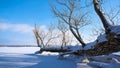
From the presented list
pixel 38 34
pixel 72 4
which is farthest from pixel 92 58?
pixel 38 34

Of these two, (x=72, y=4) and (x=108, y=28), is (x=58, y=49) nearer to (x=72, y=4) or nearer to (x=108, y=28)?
(x=72, y=4)

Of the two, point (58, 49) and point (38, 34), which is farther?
point (38, 34)

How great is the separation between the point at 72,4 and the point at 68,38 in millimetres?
20158

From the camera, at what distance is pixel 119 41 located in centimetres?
458

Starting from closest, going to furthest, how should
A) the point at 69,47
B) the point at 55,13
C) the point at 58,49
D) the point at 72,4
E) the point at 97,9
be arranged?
the point at 97,9 → the point at 69,47 → the point at 58,49 → the point at 72,4 → the point at 55,13

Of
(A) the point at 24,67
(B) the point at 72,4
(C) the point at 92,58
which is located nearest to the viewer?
(A) the point at 24,67

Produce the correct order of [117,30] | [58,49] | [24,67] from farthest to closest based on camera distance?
1. [58,49]
2. [24,67]
3. [117,30]

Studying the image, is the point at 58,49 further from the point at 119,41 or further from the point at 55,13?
the point at 119,41

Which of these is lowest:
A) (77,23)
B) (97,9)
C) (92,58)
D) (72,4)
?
(92,58)

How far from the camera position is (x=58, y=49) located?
55.8 ft

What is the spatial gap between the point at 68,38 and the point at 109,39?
1393 inches

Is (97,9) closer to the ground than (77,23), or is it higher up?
closer to the ground

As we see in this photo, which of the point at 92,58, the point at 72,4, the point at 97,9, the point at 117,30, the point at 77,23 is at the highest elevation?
the point at 72,4

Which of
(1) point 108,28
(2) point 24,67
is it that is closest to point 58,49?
(2) point 24,67
